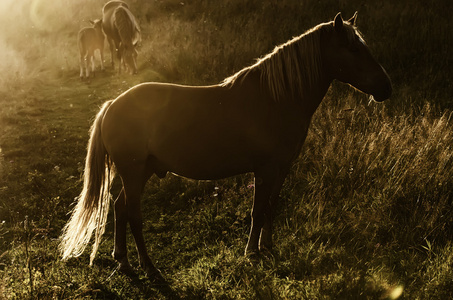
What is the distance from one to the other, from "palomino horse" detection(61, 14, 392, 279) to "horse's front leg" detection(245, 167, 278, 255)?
0.04ft

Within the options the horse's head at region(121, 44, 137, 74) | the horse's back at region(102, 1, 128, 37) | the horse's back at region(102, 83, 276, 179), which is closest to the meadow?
the horse's head at region(121, 44, 137, 74)

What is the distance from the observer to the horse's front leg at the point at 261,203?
12.0 feet

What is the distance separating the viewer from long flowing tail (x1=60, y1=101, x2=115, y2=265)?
12.6 ft

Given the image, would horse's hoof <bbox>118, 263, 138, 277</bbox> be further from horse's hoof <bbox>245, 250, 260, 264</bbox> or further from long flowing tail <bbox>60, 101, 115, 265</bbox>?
horse's hoof <bbox>245, 250, 260, 264</bbox>

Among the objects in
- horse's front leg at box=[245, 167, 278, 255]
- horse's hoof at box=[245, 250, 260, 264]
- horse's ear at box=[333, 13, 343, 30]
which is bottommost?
horse's hoof at box=[245, 250, 260, 264]

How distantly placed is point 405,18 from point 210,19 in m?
6.39

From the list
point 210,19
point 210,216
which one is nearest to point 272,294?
point 210,216

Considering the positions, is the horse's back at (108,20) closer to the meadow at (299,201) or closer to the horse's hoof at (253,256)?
the meadow at (299,201)

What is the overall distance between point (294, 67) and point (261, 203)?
1.40 m

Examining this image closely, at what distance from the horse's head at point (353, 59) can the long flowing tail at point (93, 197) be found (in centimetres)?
234

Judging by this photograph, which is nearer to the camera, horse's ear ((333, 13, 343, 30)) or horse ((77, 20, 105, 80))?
horse's ear ((333, 13, 343, 30))

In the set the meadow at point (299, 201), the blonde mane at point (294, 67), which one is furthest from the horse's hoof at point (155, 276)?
the blonde mane at point (294, 67)

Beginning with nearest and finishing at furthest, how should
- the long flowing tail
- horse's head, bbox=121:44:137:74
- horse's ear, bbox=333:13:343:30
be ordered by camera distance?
horse's ear, bbox=333:13:343:30
the long flowing tail
horse's head, bbox=121:44:137:74

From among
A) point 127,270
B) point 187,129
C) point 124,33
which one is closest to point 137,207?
point 127,270
